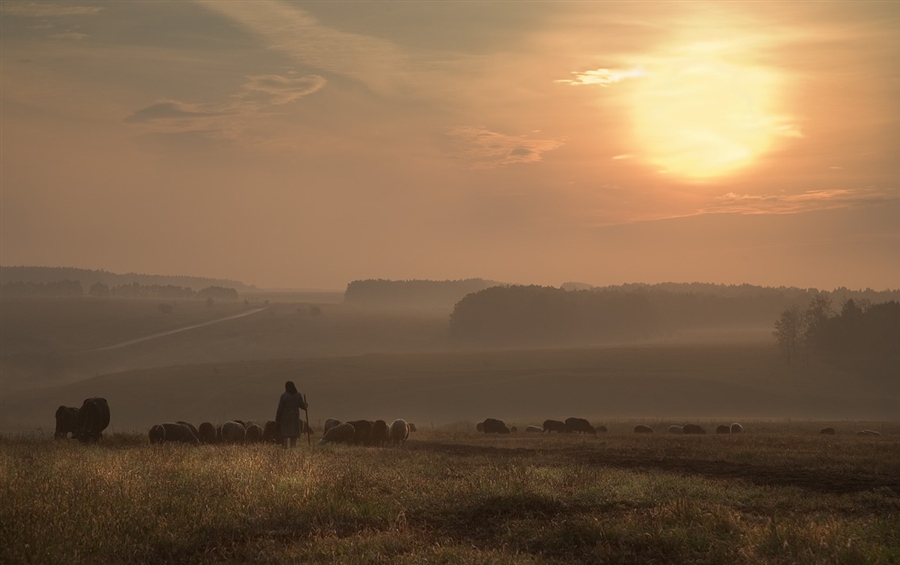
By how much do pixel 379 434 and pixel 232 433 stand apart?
5.68 metres

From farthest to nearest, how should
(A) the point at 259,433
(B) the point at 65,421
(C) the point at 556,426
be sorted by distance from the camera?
(C) the point at 556,426 < (A) the point at 259,433 < (B) the point at 65,421

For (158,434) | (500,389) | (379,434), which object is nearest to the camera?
(158,434)

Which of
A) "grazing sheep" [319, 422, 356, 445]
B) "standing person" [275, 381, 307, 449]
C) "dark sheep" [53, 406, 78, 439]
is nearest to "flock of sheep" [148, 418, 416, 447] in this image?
"grazing sheep" [319, 422, 356, 445]

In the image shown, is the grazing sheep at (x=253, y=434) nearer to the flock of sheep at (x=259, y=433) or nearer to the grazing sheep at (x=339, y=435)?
the flock of sheep at (x=259, y=433)

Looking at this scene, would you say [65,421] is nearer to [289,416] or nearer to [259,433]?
[259,433]

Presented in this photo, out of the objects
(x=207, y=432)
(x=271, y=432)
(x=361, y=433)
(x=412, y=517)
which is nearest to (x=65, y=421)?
(x=207, y=432)

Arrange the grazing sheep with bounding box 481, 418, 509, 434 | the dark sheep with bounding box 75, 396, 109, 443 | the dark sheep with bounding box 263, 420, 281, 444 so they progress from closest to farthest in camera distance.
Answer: the dark sheep with bounding box 75, 396, 109, 443 < the dark sheep with bounding box 263, 420, 281, 444 < the grazing sheep with bounding box 481, 418, 509, 434

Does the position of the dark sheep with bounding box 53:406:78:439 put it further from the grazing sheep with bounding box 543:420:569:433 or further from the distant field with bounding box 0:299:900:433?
the distant field with bounding box 0:299:900:433

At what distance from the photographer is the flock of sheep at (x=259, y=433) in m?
27.1

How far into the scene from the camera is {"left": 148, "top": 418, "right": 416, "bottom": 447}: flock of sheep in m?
27.1

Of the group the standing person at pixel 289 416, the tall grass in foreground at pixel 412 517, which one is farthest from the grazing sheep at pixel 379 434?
the tall grass in foreground at pixel 412 517

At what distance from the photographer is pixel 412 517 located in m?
11.7

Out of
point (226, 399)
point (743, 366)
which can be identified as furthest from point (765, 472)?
point (743, 366)

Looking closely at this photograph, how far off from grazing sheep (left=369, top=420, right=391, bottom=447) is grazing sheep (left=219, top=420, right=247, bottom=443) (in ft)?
15.8
